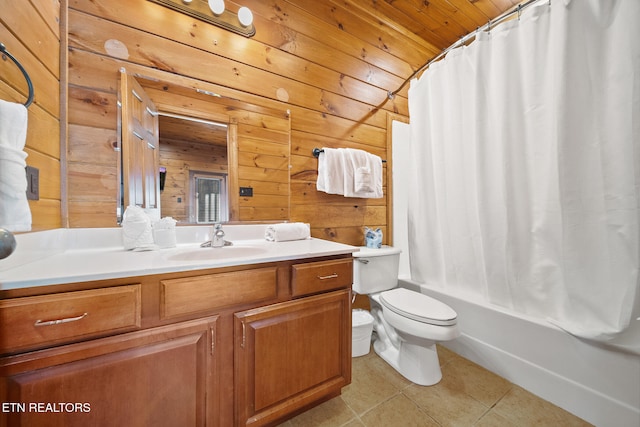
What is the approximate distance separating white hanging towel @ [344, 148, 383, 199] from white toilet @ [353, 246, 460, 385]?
442 mm

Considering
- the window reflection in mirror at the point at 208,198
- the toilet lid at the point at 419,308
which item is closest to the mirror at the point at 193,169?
the window reflection in mirror at the point at 208,198

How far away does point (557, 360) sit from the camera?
1141 mm

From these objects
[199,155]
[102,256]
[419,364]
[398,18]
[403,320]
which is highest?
[398,18]

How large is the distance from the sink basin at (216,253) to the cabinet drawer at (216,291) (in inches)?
5.8

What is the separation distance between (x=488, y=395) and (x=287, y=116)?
6.48 feet

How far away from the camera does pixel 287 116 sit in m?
1.51

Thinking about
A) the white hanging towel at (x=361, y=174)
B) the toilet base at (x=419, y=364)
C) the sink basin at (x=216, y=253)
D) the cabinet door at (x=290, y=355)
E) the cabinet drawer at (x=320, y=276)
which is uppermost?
the white hanging towel at (x=361, y=174)

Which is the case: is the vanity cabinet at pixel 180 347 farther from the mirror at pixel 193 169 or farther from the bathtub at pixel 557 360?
the bathtub at pixel 557 360

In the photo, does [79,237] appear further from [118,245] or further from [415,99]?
[415,99]

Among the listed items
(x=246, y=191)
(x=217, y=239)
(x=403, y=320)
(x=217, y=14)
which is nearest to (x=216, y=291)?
(x=217, y=239)

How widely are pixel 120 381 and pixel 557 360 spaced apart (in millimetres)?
1862

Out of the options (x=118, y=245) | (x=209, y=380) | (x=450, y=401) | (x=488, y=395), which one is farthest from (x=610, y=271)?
(x=118, y=245)

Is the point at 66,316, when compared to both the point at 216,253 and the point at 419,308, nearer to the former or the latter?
the point at 216,253

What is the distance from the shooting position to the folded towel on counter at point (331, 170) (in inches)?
63.5
